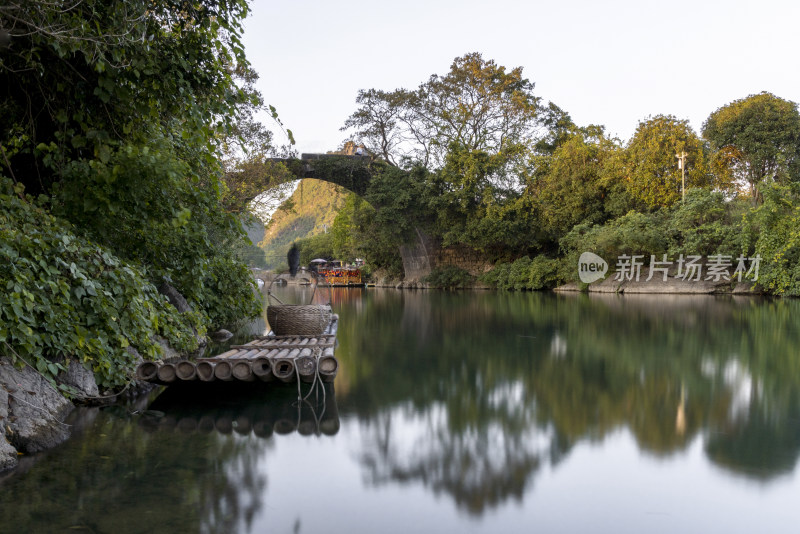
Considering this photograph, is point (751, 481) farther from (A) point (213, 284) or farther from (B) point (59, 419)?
(A) point (213, 284)

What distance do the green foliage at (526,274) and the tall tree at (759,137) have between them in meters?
9.65

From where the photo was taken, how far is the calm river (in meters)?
2.37

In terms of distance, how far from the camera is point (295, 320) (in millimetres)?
5820

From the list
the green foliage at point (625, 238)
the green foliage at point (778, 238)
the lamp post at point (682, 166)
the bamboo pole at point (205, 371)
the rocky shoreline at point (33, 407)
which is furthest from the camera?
the lamp post at point (682, 166)

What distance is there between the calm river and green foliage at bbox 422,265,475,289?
1925 centimetres

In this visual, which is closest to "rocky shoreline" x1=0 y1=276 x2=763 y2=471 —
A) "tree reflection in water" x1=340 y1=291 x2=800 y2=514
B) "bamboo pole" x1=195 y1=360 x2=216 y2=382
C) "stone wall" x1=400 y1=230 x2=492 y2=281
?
"bamboo pole" x1=195 y1=360 x2=216 y2=382

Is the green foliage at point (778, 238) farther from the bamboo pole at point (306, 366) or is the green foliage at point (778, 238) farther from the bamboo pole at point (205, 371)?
the bamboo pole at point (205, 371)

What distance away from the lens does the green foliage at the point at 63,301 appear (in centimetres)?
342

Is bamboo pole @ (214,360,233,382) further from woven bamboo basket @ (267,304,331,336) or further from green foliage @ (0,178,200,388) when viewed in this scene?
woven bamboo basket @ (267,304,331,336)

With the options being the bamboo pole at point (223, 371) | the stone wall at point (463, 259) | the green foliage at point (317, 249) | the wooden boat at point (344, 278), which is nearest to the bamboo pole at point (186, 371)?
the bamboo pole at point (223, 371)

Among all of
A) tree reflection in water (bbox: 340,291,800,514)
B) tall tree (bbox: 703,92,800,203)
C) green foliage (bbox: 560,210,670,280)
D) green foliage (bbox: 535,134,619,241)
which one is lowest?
tree reflection in water (bbox: 340,291,800,514)

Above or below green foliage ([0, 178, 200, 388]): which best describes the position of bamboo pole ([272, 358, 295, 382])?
below

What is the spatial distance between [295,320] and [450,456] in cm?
303

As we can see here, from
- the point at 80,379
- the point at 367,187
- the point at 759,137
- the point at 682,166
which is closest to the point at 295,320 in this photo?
the point at 80,379
